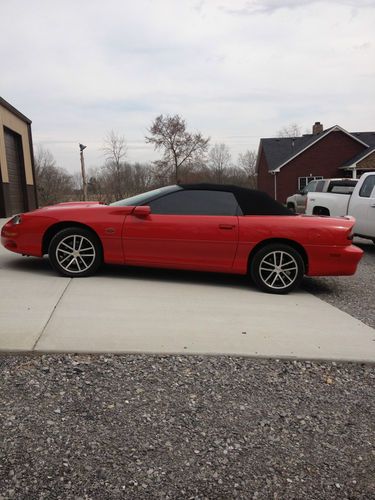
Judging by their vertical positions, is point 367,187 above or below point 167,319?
above

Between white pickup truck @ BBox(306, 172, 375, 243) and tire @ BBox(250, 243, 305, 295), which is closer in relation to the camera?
tire @ BBox(250, 243, 305, 295)

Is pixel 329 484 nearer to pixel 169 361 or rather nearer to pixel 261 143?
pixel 169 361

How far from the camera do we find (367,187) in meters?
9.16

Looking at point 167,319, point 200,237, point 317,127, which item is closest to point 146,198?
point 200,237

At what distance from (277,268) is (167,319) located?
6.37 feet

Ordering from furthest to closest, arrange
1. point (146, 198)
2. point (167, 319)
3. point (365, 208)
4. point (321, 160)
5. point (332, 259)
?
point (321, 160), point (365, 208), point (146, 198), point (332, 259), point (167, 319)

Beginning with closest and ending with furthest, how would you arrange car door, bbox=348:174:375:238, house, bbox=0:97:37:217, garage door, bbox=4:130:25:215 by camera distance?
car door, bbox=348:174:375:238, house, bbox=0:97:37:217, garage door, bbox=4:130:25:215

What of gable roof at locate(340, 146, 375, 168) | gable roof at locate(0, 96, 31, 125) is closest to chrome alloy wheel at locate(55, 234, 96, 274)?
gable roof at locate(0, 96, 31, 125)

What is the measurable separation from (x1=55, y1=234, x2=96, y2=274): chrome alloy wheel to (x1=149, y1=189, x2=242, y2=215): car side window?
3.26ft

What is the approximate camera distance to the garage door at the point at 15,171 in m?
19.6

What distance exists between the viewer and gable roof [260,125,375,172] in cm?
3603

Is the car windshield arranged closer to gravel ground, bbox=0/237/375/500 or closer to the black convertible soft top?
the black convertible soft top

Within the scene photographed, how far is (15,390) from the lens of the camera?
109 inches

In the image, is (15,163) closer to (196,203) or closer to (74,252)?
(74,252)
